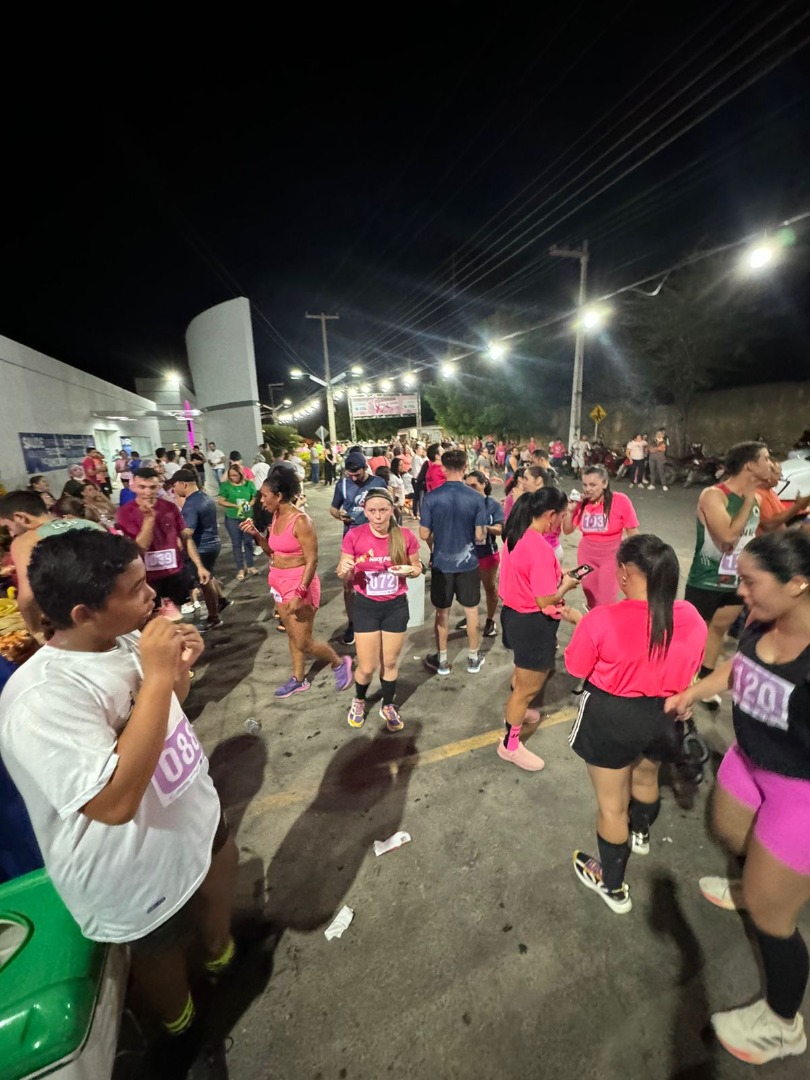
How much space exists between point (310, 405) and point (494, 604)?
7100 centimetres

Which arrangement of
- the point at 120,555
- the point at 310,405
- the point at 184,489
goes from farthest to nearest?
1. the point at 310,405
2. the point at 184,489
3. the point at 120,555

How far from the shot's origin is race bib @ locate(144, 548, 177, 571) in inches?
191

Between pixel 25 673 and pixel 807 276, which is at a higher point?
pixel 807 276

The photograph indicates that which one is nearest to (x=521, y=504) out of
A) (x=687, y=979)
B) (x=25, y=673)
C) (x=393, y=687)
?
(x=393, y=687)

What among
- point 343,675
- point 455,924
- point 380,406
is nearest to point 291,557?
point 343,675

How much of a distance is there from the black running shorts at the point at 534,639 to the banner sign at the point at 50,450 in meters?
15.5

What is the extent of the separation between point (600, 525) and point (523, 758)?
2310 mm

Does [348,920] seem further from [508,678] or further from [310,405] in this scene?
[310,405]

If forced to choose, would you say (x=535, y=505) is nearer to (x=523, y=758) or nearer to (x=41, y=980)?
(x=523, y=758)

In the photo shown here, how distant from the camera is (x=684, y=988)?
2031 mm

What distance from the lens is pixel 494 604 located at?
18.0 ft

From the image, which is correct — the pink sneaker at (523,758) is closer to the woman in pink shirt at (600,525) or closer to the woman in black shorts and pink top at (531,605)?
the woman in black shorts and pink top at (531,605)

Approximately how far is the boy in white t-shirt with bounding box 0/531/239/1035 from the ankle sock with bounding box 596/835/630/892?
73.6 inches

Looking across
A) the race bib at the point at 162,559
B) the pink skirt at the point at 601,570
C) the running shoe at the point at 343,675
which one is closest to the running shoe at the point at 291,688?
the running shoe at the point at 343,675
